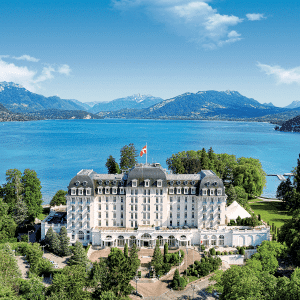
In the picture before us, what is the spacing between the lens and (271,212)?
274 feet

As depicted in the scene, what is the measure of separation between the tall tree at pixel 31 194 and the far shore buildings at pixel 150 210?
8.92 m

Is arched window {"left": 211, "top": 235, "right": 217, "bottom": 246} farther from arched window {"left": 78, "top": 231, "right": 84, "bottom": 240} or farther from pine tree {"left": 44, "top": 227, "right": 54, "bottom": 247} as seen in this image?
pine tree {"left": 44, "top": 227, "right": 54, "bottom": 247}

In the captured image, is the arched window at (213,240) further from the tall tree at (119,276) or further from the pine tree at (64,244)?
the pine tree at (64,244)

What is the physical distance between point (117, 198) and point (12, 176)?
27.4 meters

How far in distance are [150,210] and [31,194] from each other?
1190 inches

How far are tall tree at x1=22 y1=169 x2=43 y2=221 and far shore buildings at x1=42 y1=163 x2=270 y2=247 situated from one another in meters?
8.92

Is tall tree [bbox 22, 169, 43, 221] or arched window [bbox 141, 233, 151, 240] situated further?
tall tree [bbox 22, 169, 43, 221]

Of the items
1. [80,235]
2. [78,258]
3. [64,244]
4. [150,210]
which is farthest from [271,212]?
[64,244]

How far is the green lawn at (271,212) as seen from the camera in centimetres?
7656

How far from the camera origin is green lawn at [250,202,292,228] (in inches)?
3014

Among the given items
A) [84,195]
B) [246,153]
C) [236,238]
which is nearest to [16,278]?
[84,195]

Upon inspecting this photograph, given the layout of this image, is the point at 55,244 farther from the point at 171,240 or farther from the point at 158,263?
the point at 171,240

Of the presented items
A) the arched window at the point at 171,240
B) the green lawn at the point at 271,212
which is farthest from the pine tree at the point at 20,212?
the green lawn at the point at 271,212

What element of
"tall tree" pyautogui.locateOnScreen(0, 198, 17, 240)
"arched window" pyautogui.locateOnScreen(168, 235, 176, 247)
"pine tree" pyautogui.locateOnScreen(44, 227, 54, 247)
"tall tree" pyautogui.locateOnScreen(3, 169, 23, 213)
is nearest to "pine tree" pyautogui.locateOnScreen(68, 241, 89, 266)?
"pine tree" pyautogui.locateOnScreen(44, 227, 54, 247)
